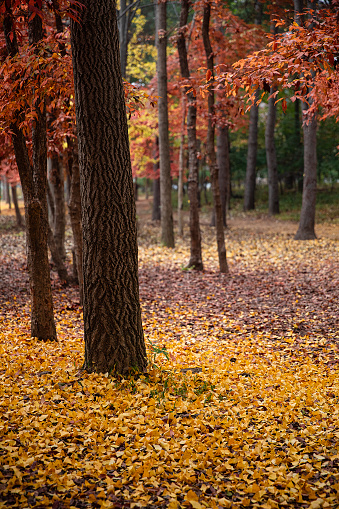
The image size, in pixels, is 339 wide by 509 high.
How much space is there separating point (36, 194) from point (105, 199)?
4.92 feet

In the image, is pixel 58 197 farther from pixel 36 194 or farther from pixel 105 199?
pixel 105 199

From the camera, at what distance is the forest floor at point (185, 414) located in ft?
9.30

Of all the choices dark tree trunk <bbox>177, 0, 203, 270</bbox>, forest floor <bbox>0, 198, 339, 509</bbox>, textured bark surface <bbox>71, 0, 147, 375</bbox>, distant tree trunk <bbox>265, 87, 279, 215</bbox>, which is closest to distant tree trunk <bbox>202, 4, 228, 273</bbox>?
dark tree trunk <bbox>177, 0, 203, 270</bbox>

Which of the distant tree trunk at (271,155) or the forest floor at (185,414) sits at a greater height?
the distant tree trunk at (271,155)

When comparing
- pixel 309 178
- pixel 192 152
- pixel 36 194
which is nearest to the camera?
pixel 36 194

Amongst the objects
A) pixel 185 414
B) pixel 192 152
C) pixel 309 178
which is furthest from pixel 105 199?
pixel 309 178

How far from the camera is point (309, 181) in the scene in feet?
47.2

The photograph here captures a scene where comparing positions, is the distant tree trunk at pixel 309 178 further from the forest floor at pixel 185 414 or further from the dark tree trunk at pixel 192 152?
the forest floor at pixel 185 414

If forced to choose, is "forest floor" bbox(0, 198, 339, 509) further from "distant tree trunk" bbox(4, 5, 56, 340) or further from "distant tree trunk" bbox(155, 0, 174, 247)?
"distant tree trunk" bbox(155, 0, 174, 247)

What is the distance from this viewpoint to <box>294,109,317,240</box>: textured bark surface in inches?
552

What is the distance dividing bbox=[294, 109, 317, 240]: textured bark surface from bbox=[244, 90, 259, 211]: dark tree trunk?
302 inches

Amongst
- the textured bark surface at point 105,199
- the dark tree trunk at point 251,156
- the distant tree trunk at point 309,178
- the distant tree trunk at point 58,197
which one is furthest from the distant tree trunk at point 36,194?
the dark tree trunk at point 251,156

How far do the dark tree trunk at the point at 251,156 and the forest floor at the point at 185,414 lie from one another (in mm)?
16764

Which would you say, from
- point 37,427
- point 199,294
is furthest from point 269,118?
point 37,427
